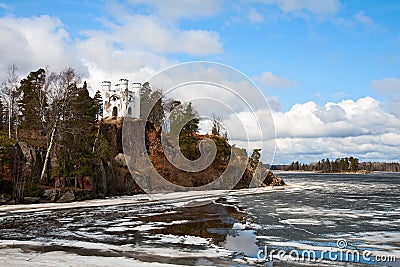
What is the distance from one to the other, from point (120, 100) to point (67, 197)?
36.1 m

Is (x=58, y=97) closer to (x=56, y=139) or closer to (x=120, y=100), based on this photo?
(x=56, y=139)

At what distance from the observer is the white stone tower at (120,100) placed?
214 ft

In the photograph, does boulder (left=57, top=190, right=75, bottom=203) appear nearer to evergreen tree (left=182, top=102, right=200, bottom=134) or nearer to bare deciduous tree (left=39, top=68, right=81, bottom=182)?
bare deciduous tree (left=39, top=68, right=81, bottom=182)

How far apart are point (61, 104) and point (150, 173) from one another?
651 inches

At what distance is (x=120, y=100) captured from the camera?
66.2 metres

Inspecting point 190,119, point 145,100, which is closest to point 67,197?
point 190,119

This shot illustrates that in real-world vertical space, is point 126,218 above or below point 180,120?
below

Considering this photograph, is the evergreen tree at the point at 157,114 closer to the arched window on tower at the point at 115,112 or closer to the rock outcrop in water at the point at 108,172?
the rock outcrop in water at the point at 108,172

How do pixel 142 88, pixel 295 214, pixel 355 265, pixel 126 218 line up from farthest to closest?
1. pixel 142 88
2. pixel 295 214
3. pixel 126 218
4. pixel 355 265

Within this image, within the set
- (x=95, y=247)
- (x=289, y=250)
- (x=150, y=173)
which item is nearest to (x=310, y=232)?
(x=289, y=250)

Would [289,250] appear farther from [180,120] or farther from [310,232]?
[180,120]

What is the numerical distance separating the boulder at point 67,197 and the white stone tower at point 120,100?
109ft

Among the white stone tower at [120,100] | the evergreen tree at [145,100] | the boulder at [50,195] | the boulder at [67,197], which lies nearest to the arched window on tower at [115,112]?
the white stone tower at [120,100]

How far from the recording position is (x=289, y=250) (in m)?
12.9
